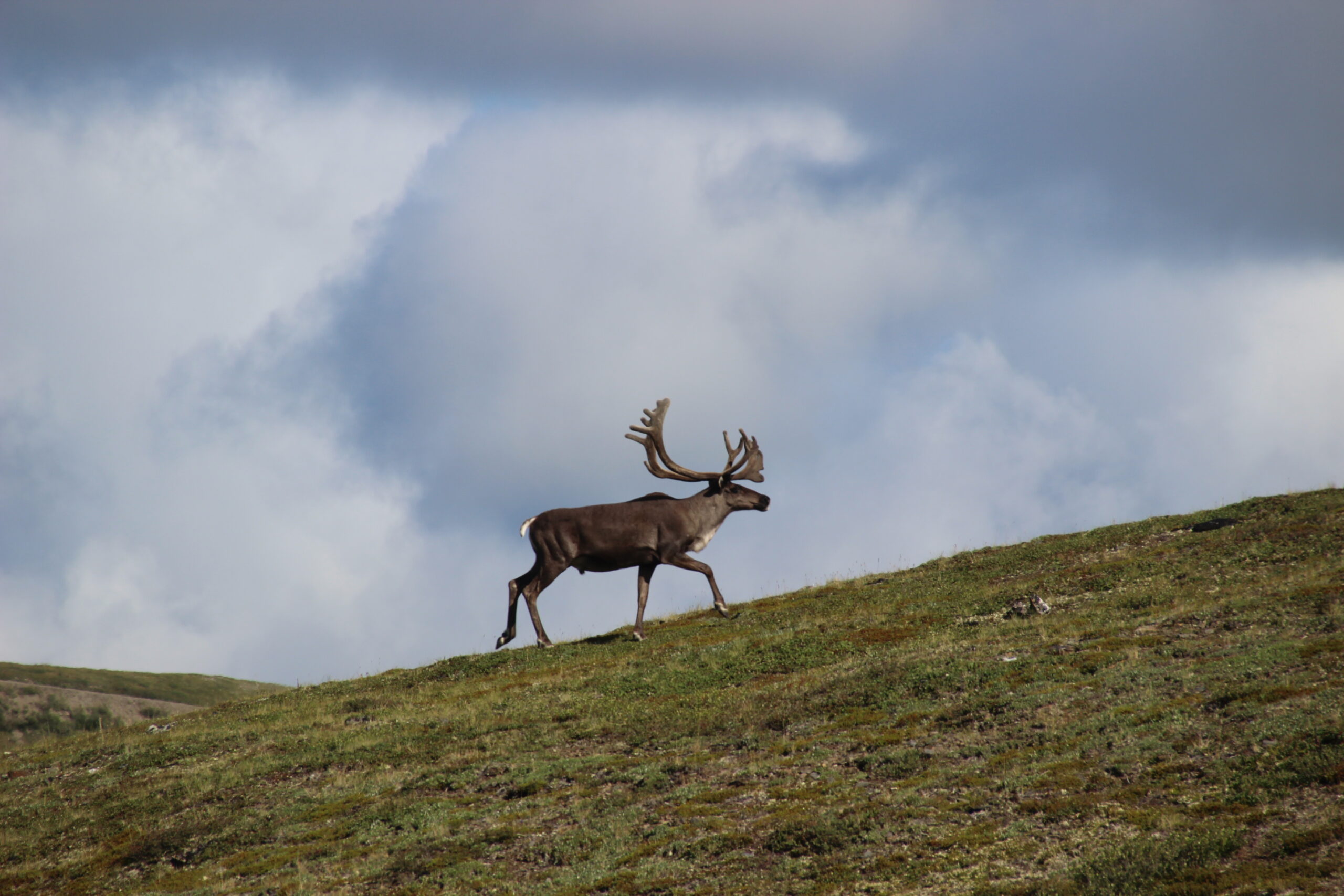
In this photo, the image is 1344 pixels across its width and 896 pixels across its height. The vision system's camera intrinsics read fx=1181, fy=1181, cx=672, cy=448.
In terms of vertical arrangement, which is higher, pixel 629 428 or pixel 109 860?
pixel 629 428

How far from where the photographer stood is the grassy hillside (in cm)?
1221

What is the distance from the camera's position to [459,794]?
17.7 metres

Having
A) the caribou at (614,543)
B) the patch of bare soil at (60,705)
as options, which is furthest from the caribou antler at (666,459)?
the patch of bare soil at (60,705)

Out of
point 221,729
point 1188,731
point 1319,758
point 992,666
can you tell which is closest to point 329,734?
point 221,729

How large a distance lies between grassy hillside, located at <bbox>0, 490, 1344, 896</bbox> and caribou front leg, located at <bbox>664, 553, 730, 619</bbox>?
2.60m

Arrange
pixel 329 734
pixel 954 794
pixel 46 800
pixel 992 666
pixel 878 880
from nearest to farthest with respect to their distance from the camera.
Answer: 1. pixel 878 880
2. pixel 954 794
3. pixel 992 666
4. pixel 46 800
5. pixel 329 734

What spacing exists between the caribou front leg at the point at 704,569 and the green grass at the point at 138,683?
26.9m

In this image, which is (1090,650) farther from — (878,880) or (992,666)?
(878,880)

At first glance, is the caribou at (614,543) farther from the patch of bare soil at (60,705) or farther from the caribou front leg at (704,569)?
the patch of bare soil at (60,705)

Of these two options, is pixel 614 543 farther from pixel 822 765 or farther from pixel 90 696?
pixel 90 696

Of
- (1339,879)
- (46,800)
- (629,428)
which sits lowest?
(1339,879)

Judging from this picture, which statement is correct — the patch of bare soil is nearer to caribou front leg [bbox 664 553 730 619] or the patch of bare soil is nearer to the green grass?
the green grass

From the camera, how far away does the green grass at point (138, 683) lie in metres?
52.1

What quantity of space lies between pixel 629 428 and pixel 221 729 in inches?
519
